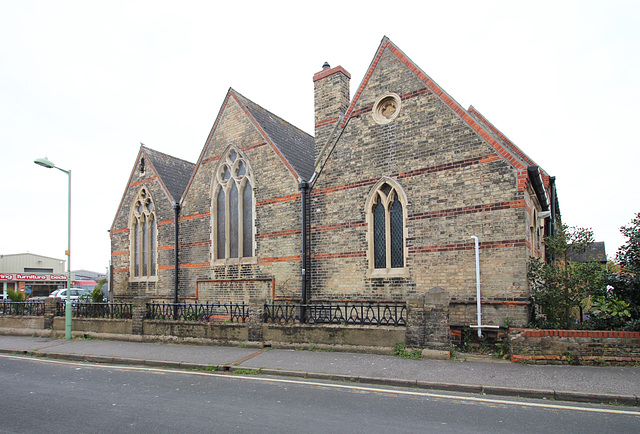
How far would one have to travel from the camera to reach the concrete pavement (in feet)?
22.1

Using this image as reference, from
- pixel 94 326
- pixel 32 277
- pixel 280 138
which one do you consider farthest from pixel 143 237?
pixel 32 277

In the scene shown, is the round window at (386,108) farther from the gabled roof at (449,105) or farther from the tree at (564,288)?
the tree at (564,288)

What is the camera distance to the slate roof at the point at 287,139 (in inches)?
599

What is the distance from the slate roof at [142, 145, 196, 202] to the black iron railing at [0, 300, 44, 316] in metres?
6.32

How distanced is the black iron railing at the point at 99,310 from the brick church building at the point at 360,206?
3057 millimetres

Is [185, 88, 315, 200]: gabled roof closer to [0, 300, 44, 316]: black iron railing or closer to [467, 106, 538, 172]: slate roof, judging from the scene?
[0, 300, 44, 316]: black iron railing

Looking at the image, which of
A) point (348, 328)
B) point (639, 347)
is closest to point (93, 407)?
point (348, 328)

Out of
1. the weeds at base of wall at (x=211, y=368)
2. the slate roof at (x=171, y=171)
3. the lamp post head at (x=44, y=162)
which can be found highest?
the slate roof at (x=171, y=171)

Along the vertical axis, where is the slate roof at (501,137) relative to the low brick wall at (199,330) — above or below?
above

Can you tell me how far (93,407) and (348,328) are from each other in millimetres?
5452

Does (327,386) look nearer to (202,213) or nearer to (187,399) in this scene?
(187,399)

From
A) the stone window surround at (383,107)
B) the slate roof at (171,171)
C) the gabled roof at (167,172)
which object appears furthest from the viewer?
the slate roof at (171,171)

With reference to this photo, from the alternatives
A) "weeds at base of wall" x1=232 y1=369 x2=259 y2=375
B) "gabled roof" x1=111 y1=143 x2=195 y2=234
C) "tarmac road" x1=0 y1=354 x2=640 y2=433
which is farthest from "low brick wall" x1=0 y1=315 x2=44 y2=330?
"weeds at base of wall" x1=232 y1=369 x2=259 y2=375

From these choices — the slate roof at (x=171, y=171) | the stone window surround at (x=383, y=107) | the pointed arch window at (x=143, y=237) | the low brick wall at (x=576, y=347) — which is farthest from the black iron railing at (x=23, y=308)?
the low brick wall at (x=576, y=347)
